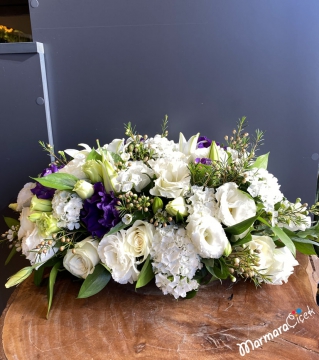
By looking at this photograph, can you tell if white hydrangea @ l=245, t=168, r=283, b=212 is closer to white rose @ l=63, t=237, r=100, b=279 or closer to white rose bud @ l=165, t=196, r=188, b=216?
white rose bud @ l=165, t=196, r=188, b=216

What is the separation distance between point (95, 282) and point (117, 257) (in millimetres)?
85

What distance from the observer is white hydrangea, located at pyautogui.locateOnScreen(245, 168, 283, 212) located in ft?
2.20

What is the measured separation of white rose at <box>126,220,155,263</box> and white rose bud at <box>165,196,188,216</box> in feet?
0.20

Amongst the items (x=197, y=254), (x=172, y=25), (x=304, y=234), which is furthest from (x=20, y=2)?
(x=304, y=234)

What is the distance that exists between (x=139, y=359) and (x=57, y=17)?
0.92 meters

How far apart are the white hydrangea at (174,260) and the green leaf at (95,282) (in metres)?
0.12

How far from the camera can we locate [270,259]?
2.35ft

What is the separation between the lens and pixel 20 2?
47.5 inches

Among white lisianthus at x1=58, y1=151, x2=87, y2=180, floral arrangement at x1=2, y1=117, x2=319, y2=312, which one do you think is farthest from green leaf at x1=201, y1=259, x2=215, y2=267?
white lisianthus at x1=58, y1=151, x2=87, y2=180

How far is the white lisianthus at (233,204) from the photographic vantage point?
2.18 ft

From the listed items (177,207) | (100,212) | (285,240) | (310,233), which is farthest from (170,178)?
(310,233)

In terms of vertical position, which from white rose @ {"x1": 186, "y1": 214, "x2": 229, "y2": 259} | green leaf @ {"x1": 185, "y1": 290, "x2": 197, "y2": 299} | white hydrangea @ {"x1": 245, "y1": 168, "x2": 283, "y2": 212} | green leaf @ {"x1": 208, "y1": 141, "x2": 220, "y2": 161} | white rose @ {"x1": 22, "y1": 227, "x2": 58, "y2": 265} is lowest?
green leaf @ {"x1": 185, "y1": 290, "x2": 197, "y2": 299}

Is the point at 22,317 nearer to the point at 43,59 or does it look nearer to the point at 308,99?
the point at 43,59

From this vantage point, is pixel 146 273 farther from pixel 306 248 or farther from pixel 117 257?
pixel 306 248
